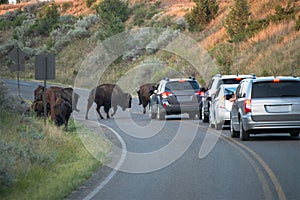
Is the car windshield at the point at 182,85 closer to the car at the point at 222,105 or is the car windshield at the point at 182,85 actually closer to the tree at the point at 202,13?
the car at the point at 222,105

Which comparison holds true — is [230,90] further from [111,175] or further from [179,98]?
[111,175]

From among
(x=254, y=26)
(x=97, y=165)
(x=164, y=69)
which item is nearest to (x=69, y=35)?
(x=164, y=69)

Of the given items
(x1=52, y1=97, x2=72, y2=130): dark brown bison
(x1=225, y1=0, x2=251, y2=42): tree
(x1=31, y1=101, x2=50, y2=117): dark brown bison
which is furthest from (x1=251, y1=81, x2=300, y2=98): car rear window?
(x1=225, y1=0, x2=251, y2=42): tree

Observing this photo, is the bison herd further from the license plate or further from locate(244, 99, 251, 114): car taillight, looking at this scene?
the license plate

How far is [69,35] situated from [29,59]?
6.40 meters

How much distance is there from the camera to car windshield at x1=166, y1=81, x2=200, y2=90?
32000mm

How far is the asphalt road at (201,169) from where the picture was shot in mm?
11906

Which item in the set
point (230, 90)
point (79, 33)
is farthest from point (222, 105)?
point (79, 33)

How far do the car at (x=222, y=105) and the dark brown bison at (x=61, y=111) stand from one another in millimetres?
4900

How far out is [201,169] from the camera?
48.9 ft

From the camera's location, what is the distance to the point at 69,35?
317 ft

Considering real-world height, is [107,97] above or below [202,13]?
below

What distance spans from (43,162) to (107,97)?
19769 millimetres

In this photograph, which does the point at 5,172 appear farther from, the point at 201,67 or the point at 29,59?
the point at 29,59
